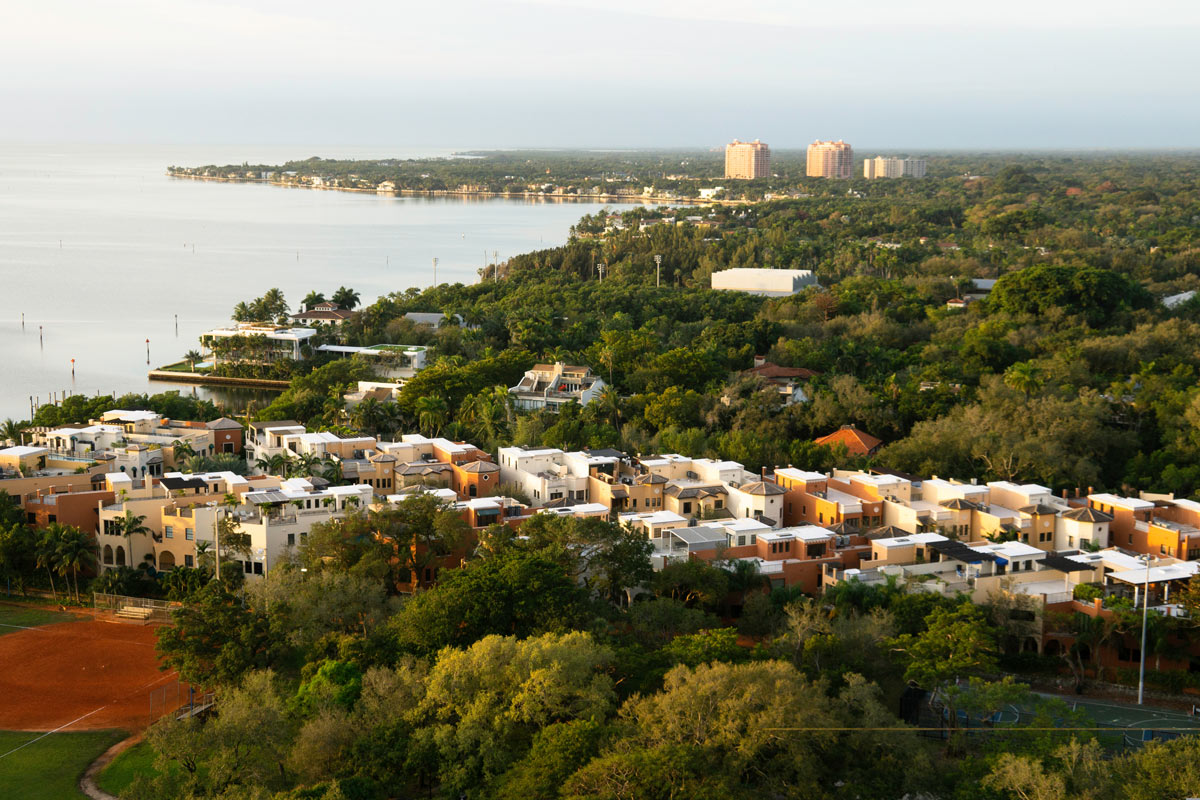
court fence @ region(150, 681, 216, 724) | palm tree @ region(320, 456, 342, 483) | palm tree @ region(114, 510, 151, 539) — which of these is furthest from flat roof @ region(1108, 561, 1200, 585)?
palm tree @ region(114, 510, 151, 539)

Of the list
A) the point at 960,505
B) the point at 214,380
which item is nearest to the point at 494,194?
the point at 214,380

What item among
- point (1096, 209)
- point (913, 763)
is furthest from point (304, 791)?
point (1096, 209)

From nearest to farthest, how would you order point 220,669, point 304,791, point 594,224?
1. point 304,791
2. point 220,669
3. point 594,224

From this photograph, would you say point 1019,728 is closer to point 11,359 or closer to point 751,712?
point 751,712

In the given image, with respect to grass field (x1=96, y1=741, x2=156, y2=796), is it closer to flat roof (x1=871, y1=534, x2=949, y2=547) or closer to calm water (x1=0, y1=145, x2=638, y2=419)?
flat roof (x1=871, y1=534, x2=949, y2=547)

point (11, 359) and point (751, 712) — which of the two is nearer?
point (751, 712)

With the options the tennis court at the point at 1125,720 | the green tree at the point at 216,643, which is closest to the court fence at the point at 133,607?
the green tree at the point at 216,643
